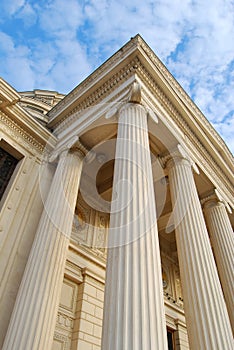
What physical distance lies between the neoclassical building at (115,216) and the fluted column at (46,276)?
0.8 inches

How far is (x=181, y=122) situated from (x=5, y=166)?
5518 millimetres

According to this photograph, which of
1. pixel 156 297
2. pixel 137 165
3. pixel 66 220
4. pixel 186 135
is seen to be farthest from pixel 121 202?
pixel 186 135

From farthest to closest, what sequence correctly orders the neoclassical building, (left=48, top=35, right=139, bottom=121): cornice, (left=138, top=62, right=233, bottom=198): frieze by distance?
(left=138, top=62, right=233, bottom=198): frieze < (left=48, top=35, right=139, bottom=121): cornice < the neoclassical building

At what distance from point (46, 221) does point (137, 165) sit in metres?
2.50

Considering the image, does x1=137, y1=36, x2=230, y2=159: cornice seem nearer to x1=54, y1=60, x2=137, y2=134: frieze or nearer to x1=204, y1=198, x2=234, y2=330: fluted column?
x1=54, y1=60, x2=137, y2=134: frieze

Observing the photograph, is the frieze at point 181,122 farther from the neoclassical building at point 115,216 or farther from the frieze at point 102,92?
the frieze at point 102,92

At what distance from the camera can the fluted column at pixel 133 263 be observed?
321cm

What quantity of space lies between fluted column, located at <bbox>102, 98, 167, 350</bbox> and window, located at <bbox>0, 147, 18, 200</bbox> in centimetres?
344

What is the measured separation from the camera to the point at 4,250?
5906mm

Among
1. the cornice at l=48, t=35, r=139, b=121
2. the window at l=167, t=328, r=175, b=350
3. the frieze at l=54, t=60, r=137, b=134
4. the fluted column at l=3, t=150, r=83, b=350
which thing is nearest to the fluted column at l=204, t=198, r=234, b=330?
the window at l=167, t=328, r=175, b=350

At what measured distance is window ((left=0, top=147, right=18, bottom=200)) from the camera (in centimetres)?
735

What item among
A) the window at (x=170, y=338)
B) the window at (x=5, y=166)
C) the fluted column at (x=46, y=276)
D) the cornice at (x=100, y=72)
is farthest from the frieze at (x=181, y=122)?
the window at (x=170, y=338)

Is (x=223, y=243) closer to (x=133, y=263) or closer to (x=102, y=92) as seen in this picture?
(x=133, y=263)

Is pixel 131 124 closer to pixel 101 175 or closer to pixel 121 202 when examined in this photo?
pixel 121 202
